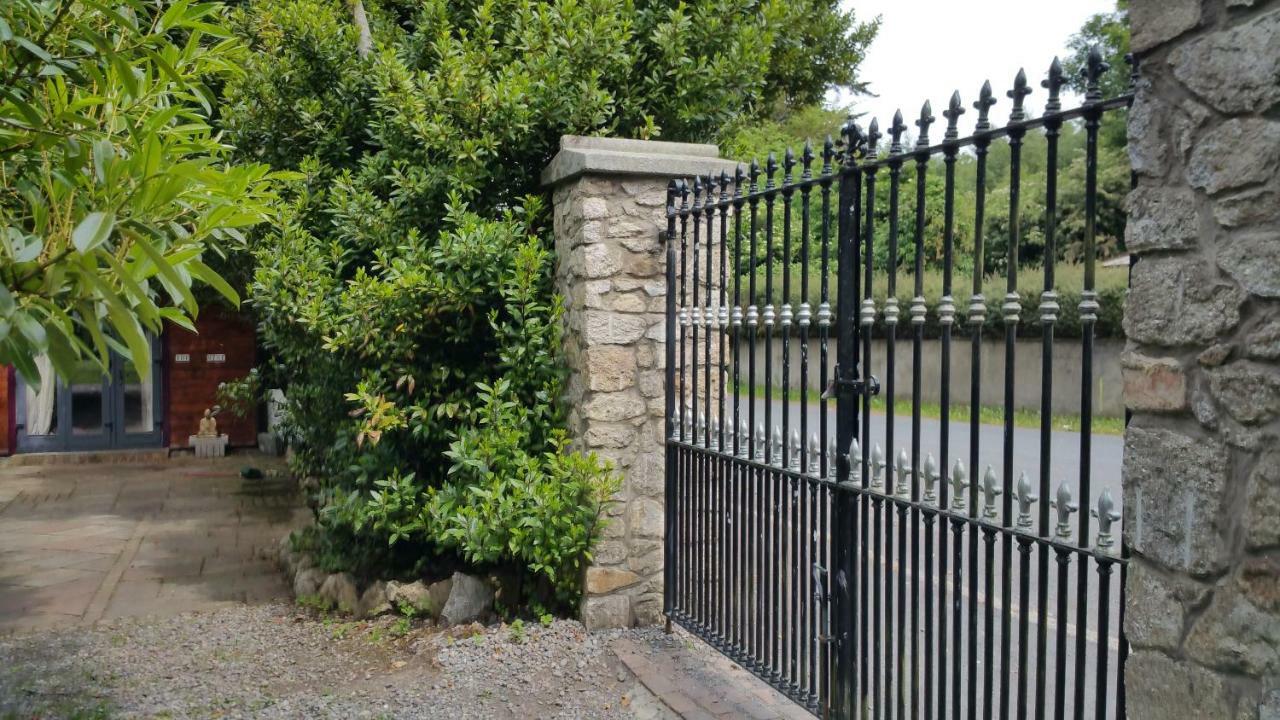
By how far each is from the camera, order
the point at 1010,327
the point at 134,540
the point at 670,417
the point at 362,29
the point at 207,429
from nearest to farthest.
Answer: the point at 1010,327 → the point at 670,417 → the point at 362,29 → the point at 134,540 → the point at 207,429

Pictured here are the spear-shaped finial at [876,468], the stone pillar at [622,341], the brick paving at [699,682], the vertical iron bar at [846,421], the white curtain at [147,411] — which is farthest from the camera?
the white curtain at [147,411]

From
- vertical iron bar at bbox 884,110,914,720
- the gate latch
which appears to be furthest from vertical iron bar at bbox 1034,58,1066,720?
the gate latch

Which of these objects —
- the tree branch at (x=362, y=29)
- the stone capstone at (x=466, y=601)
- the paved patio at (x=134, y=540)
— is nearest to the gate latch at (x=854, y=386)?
the stone capstone at (x=466, y=601)

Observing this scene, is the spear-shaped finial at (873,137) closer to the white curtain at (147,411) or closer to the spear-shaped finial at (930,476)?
the spear-shaped finial at (930,476)

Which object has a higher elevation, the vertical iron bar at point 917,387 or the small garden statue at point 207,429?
the vertical iron bar at point 917,387

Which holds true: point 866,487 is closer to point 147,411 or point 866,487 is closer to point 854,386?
point 854,386

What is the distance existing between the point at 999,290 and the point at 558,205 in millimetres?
14288

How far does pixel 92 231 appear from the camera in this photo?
1.88 m

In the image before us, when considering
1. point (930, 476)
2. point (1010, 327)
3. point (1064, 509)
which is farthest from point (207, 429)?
point (1064, 509)

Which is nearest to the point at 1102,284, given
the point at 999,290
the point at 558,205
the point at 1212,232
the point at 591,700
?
the point at 999,290

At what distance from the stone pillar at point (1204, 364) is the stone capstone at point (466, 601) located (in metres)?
3.43

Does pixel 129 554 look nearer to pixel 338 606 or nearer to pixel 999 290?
pixel 338 606

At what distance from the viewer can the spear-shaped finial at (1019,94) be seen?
2.65 m

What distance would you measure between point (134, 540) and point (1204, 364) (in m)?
7.98
